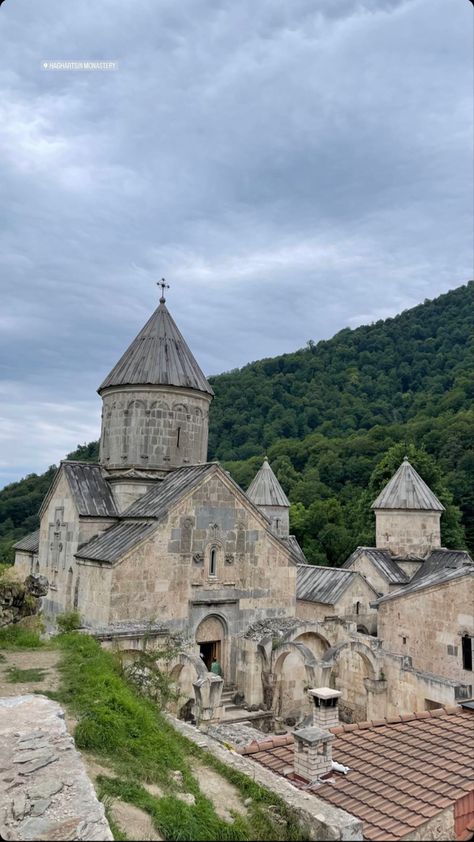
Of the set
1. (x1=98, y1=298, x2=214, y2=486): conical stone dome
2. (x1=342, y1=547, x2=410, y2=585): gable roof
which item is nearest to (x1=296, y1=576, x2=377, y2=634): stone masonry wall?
(x1=342, y1=547, x2=410, y2=585): gable roof

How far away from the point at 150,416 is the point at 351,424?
6135 centimetres

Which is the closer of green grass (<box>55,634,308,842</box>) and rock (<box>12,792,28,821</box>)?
rock (<box>12,792,28,821</box>)

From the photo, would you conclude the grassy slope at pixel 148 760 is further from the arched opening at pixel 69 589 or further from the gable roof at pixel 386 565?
the gable roof at pixel 386 565

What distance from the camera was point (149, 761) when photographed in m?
6.32

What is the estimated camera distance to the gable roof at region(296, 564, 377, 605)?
1919 centimetres

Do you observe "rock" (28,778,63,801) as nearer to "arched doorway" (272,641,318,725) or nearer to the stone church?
the stone church

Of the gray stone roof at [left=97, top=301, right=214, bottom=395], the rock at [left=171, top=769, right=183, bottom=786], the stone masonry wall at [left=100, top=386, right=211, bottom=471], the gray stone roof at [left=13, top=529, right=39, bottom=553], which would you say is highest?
the gray stone roof at [left=97, top=301, right=214, bottom=395]

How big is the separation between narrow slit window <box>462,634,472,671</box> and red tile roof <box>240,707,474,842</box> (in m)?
5.56

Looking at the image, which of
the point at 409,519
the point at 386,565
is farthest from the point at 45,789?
the point at 409,519

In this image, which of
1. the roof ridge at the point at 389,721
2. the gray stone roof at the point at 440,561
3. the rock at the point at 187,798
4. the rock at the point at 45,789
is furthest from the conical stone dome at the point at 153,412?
the rock at the point at 45,789

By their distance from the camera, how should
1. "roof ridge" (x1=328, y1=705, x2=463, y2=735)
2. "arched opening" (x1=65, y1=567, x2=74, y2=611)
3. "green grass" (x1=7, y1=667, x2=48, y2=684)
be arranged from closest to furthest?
"green grass" (x1=7, y1=667, x2=48, y2=684)
"roof ridge" (x1=328, y1=705, x2=463, y2=735)
"arched opening" (x1=65, y1=567, x2=74, y2=611)

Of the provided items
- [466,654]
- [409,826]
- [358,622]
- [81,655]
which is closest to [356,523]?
[358,622]

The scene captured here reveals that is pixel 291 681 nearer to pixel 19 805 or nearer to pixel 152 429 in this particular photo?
pixel 152 429

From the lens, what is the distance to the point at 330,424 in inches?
2995
